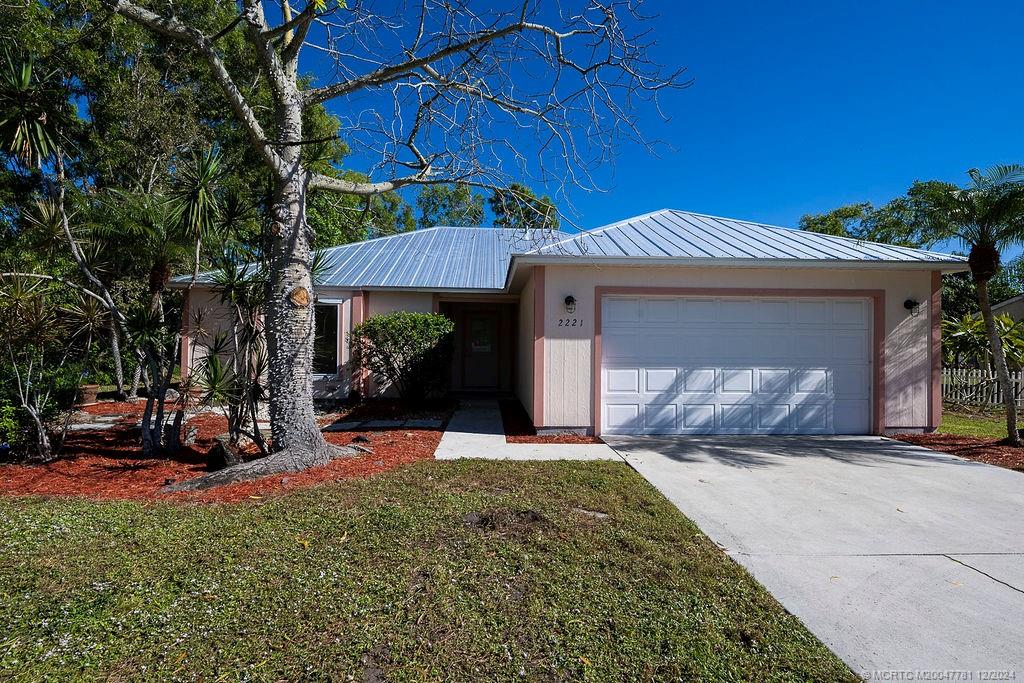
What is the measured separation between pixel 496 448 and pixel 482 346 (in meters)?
7.77

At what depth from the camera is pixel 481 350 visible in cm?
1480

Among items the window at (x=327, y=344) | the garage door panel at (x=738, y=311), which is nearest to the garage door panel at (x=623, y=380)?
the garage door panel at (x=738, y=311)

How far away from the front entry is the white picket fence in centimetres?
1104

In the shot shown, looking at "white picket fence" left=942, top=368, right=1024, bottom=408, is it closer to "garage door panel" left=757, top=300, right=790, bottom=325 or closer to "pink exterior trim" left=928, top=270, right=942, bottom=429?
"pink exterior trim" left=928, top=270, right=942, bottom=429

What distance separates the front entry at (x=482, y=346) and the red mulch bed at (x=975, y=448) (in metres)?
9.27

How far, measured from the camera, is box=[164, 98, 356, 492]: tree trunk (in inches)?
233

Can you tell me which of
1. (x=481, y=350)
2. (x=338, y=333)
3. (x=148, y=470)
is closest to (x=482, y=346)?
(x=481, y=350)

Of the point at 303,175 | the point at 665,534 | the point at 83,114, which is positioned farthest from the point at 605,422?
the point at 83,114

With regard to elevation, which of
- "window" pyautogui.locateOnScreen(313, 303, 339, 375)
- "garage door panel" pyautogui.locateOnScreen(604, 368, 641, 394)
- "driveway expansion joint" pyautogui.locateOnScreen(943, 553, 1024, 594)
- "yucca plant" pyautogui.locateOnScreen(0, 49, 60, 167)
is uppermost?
"yucca plant" pyautogui.locateOnScreen(0, 49, 60, 167)

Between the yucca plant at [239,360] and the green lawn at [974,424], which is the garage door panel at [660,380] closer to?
the green lawn at [974,424]

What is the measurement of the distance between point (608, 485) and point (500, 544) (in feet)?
6.39

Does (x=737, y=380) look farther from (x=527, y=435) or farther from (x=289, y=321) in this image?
(x=289, y=321)

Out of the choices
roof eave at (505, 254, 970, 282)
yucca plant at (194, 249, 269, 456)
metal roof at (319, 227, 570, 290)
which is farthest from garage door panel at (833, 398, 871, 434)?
yucca plant at (194, 249, 269, 456)

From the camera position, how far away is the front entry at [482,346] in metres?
14.6
